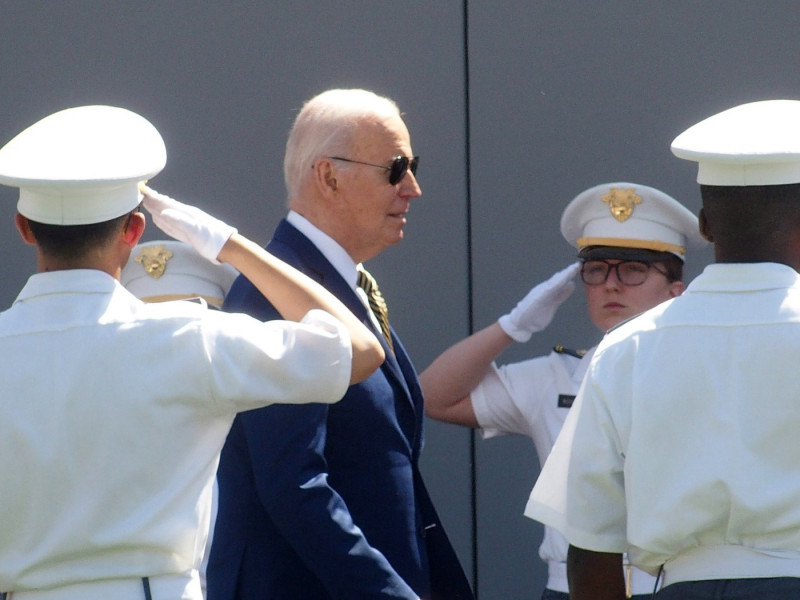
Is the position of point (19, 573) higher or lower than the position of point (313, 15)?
lower

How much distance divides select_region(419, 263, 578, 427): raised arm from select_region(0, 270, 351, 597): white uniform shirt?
5.98 feet

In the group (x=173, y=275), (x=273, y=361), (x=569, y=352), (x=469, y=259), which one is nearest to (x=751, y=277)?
(x=273, y=361)

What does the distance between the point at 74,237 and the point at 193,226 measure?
241 mm

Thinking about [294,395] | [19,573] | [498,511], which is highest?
[294,395]

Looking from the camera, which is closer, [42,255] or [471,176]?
[42,255]

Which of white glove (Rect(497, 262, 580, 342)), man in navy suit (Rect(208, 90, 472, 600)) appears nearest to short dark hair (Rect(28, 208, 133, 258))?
man in navy suit (Rect(208, 90, 472, 600))

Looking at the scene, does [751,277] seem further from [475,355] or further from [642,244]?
[475,355]

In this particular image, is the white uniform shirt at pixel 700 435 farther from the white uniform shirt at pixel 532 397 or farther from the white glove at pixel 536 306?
the white glove at pixel 536 306

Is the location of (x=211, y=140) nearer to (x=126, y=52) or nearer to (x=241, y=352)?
(x=126, y=52)

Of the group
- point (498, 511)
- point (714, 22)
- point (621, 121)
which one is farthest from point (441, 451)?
point (714, 22)

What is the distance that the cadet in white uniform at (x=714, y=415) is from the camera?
2.21m

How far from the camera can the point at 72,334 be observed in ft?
7.14

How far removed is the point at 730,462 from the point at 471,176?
2392 mm

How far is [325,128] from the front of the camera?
3139mm
